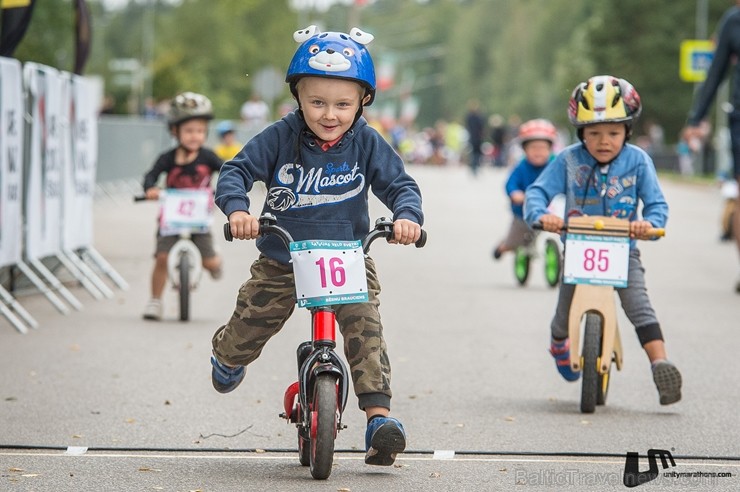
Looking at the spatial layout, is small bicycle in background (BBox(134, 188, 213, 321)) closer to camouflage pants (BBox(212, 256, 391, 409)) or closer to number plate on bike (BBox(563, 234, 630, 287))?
number plate on bike (BBox(563, 234, 630, 287))

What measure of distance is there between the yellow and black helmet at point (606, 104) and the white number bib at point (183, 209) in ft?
15.8

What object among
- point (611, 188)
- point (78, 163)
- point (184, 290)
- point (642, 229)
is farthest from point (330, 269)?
point (78, 163)

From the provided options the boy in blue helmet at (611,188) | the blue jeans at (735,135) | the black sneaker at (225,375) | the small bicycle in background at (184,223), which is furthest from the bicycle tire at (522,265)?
the black sneaker at (225,375)

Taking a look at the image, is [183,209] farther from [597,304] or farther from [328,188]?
[328,188]

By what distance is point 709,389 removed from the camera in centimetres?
921

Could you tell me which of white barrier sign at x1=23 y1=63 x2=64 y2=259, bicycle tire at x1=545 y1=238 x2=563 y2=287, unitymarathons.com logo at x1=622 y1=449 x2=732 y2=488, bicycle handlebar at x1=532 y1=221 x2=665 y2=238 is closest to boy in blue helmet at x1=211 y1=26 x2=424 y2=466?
unitymarathons.com logo at x1=622 y1=449 x2=732 y2=488

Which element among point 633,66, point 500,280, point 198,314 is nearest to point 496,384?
point 198,314

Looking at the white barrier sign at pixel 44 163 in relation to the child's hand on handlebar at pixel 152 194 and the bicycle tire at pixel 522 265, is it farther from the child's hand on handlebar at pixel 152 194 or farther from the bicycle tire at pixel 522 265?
the bicycle tire at pixel 522 265

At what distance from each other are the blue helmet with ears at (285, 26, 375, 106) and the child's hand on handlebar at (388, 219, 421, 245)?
0.59 meters

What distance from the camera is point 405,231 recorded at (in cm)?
620

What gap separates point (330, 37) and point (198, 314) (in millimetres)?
6773

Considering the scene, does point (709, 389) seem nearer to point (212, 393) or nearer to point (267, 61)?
point (212, 393)

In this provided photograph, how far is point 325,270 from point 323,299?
12cm

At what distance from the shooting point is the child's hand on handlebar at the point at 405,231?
621 cm
